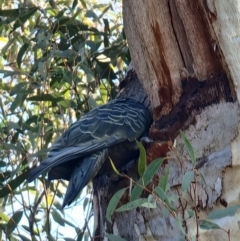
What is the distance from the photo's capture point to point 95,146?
1908 mm

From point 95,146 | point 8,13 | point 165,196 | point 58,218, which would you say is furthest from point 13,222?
point 165,196

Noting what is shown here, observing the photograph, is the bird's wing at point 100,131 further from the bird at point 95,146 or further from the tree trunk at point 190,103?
the tree trunk at point 190,103

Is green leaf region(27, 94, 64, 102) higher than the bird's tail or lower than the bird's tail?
higher

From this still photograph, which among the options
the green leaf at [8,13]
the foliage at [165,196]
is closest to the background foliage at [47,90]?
the green leaf at [8,13]

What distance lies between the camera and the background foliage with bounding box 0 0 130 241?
242 cm

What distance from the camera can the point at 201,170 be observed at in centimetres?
166

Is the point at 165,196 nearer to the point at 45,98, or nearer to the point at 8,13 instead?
the point at 45,98

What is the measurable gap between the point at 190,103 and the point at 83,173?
347 millimetres

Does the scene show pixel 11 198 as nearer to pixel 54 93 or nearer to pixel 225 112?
pixel 54 93

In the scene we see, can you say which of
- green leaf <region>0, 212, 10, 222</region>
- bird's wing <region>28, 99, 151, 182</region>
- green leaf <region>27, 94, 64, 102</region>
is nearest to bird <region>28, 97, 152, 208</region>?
bird's wing <region>28, 99, 151, 182</region>

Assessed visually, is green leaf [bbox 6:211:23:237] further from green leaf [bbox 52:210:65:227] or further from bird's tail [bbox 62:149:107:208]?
bird's tail [bbox 62:149:107:208]

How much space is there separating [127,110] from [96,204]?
0.30 metres

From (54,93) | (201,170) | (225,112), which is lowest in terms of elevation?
(201,170)

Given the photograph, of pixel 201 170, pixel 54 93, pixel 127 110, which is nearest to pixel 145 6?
pixel 127 110
